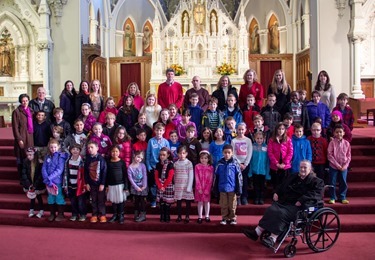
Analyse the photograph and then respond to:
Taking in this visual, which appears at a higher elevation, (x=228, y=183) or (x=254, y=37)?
(x=254, y=37)

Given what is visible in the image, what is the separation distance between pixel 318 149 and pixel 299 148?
35 cm

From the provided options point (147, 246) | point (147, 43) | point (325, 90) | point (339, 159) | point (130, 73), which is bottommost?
point (147, 246)

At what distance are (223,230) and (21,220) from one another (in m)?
2.90

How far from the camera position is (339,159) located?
6.12 meters

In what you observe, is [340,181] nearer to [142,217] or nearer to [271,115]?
[271,115]

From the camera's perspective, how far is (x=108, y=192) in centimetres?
593

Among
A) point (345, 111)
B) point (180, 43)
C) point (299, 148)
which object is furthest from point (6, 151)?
point (180, 43)

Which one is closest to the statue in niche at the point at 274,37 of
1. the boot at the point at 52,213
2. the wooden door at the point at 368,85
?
the wooden door at the point at 368,85

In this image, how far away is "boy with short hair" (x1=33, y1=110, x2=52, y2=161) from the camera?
675 cm

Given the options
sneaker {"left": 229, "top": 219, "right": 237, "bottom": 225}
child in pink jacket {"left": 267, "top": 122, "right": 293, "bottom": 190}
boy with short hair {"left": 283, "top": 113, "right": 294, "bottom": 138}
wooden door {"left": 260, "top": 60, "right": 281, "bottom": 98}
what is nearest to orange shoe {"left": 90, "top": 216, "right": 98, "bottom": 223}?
sneaker {"left": 229, "top": 219, "right": 237, "bottom": 225}

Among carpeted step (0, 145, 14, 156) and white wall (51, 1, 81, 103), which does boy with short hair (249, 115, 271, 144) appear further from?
white wall (51, 1, 81, 103)

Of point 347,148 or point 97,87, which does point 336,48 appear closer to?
point 347,148

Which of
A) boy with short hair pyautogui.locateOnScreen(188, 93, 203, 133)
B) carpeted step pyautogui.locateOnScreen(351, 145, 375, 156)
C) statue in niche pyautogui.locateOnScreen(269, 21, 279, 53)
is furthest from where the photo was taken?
statue in niche pyautogui.locateOnScreen(269, 21, 279, 53)

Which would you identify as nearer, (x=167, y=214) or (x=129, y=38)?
(x=167, y=214)
